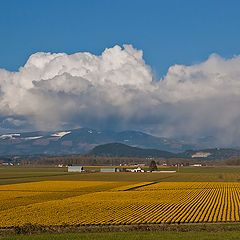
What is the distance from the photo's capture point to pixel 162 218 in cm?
3775

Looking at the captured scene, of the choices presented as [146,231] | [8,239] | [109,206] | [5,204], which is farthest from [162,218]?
[5,204]

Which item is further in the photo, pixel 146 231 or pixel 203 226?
pixel 203 226

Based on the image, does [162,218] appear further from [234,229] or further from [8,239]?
[8,239]

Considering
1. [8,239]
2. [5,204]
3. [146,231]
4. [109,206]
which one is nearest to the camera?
[8,239]

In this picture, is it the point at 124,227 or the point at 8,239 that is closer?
the point at 8,239

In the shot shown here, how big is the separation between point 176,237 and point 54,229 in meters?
8.92

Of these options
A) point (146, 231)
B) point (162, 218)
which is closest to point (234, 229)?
point (146, 231)

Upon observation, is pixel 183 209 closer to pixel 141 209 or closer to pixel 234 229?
pixel 141 209

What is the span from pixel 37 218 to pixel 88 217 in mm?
3645

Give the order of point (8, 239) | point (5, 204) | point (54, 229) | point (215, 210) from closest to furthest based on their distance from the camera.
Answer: point (8, 239) < point (54, 229) < point (215, 210) < point (5, 204)

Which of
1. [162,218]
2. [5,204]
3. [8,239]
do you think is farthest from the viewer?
[5,204]

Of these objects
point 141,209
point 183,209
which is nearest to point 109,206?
point 141,209

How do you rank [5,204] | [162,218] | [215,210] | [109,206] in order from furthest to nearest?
1. [5,204]
2. [109,206]
3. [215,210]
4. [162,218]

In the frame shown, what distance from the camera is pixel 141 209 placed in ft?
148
